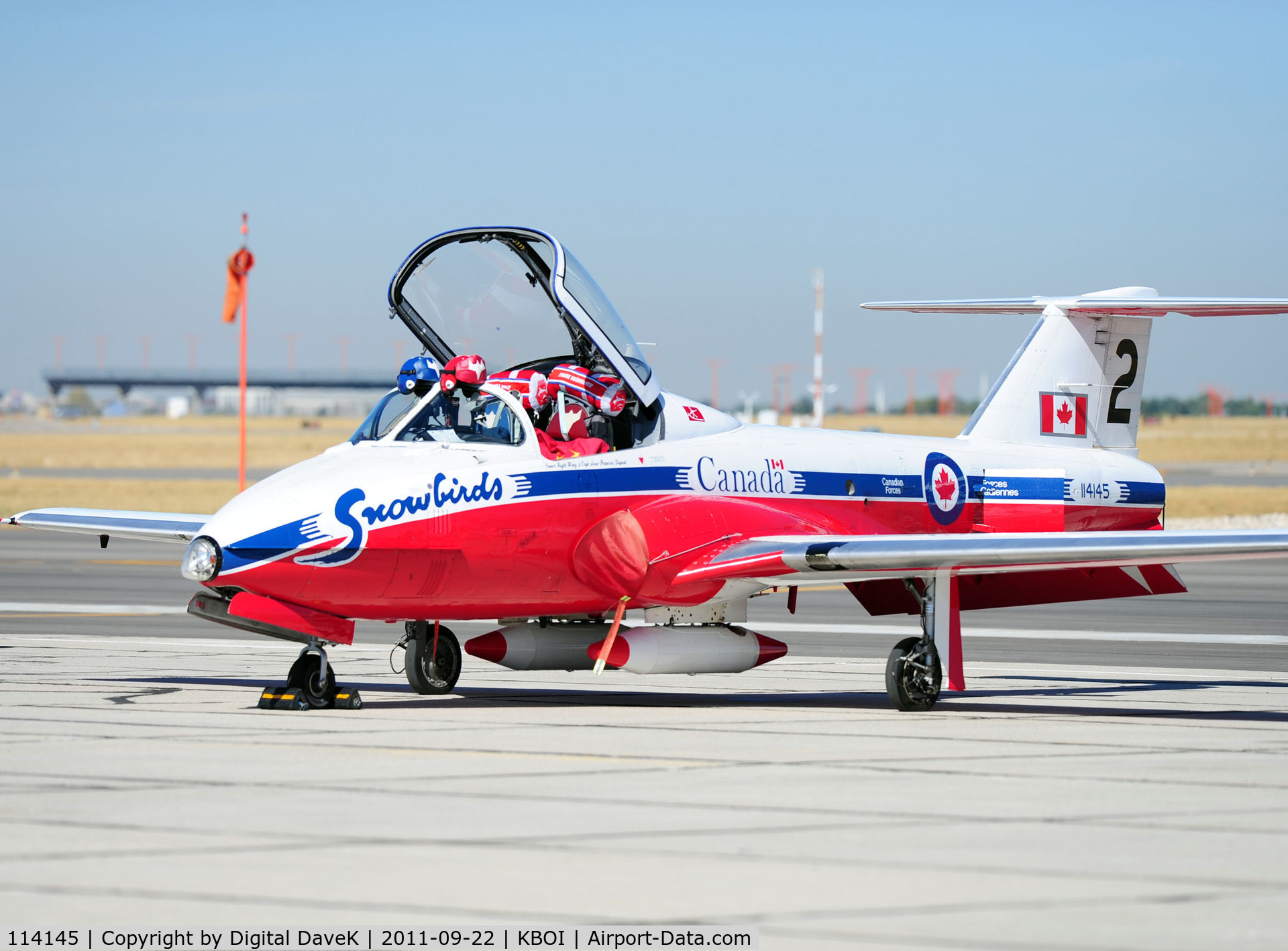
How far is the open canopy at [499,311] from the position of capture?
44.7 feet

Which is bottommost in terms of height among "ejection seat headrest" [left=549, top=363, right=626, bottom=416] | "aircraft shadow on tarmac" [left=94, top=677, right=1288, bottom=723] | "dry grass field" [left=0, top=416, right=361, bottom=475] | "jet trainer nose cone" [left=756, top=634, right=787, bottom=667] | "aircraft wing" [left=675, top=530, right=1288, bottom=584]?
"dry grass field" [left=0, top=416, right=361, bottom=475]

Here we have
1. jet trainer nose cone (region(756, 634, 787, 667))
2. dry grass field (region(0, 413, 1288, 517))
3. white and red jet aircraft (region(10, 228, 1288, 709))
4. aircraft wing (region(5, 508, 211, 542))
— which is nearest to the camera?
white and red jet aircraft (region(10, 228, 1288, 709))

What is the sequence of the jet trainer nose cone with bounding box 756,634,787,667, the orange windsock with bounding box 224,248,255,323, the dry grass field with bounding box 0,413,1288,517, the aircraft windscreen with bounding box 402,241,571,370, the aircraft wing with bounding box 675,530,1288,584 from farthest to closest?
the dry grass field with bounding box 0,413,1288,517 < the orange windsock with bounding box 224,248,255,323 < the jet trainer nose cone with bounding box 756,634,787,667 < the aircraft windscreen with bounding box 402,241,571,370 < the aircraft wing with bounding box 675,530,1288,584

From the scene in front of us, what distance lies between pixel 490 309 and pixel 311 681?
347 cm

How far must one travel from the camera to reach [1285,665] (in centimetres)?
1780

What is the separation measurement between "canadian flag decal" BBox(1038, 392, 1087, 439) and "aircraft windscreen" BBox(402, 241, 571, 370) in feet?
19.5

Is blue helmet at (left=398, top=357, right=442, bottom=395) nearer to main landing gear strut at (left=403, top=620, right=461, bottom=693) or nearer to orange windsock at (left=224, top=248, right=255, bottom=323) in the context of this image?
main landing gear strut at (left=403, top=620, right=461, bottom=693)

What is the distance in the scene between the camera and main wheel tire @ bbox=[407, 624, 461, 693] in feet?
46.9

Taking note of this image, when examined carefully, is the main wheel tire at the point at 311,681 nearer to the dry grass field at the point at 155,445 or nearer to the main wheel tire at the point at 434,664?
the main wheel tire at the point at 434,664

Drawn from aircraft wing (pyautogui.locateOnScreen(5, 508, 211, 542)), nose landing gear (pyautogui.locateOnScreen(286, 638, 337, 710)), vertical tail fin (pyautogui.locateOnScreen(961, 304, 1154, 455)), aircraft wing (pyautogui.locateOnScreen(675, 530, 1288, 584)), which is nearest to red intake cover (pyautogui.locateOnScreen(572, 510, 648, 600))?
aircraft wing (pyautogui.locateOnScreen(675, 530, 1288, 584))

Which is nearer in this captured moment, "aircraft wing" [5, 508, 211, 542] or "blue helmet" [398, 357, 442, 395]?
"blue helmet" [398, 357, 442, 395]

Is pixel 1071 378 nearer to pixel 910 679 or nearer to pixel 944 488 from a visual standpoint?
pixel 944 488

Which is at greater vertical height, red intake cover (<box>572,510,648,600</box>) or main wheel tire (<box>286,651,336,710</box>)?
red intake cover (<box>572,510,648,600</box>)

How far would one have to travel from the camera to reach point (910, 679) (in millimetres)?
13547
